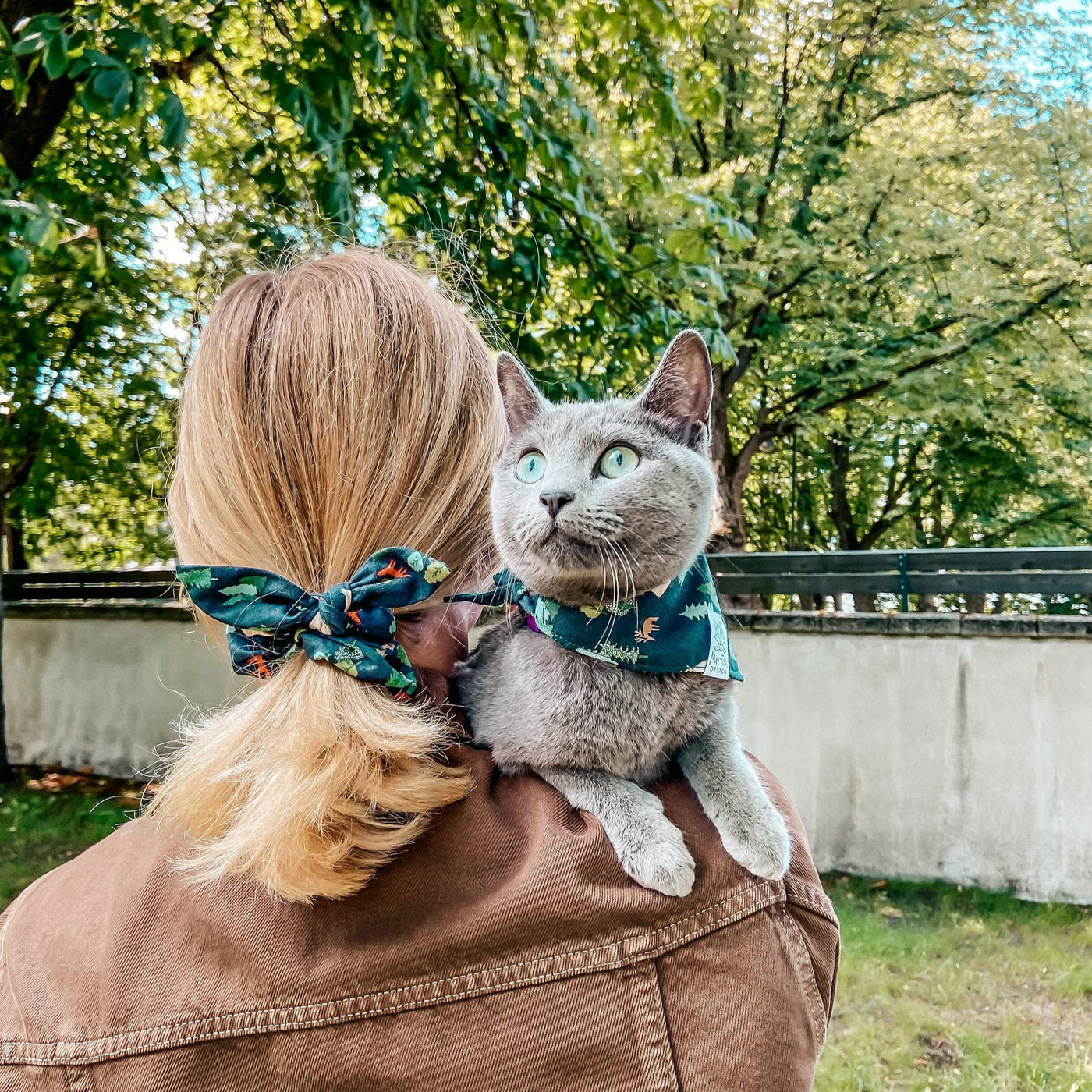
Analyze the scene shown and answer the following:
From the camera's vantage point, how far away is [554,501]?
102 cm

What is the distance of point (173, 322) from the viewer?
5.20 meters

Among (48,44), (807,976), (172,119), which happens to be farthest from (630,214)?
(807,976)

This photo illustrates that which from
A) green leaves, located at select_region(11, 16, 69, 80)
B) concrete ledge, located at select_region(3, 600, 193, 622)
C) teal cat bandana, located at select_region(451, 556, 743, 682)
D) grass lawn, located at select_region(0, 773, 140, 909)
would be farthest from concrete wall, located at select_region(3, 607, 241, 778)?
teal cat bandana, located at select_region(451, 556, 743, 682)

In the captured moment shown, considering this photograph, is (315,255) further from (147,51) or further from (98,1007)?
(147,51)

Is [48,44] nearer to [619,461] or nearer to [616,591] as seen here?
[619,461]

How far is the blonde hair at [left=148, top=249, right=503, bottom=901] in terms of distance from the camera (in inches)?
35.2

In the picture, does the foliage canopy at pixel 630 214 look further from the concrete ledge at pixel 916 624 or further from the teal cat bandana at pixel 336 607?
the concrete ledge at pixel 916 624

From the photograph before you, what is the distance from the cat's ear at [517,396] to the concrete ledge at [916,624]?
13.4 feet

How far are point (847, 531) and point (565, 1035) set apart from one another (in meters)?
10.8

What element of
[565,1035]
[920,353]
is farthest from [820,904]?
[920,353]

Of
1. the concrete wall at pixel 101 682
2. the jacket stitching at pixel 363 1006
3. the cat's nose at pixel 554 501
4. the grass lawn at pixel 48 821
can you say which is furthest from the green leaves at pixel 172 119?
the concrete wall at pixel 101 682

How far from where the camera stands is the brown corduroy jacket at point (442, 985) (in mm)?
883

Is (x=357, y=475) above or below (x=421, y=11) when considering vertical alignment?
below

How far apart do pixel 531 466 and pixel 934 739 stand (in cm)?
427
